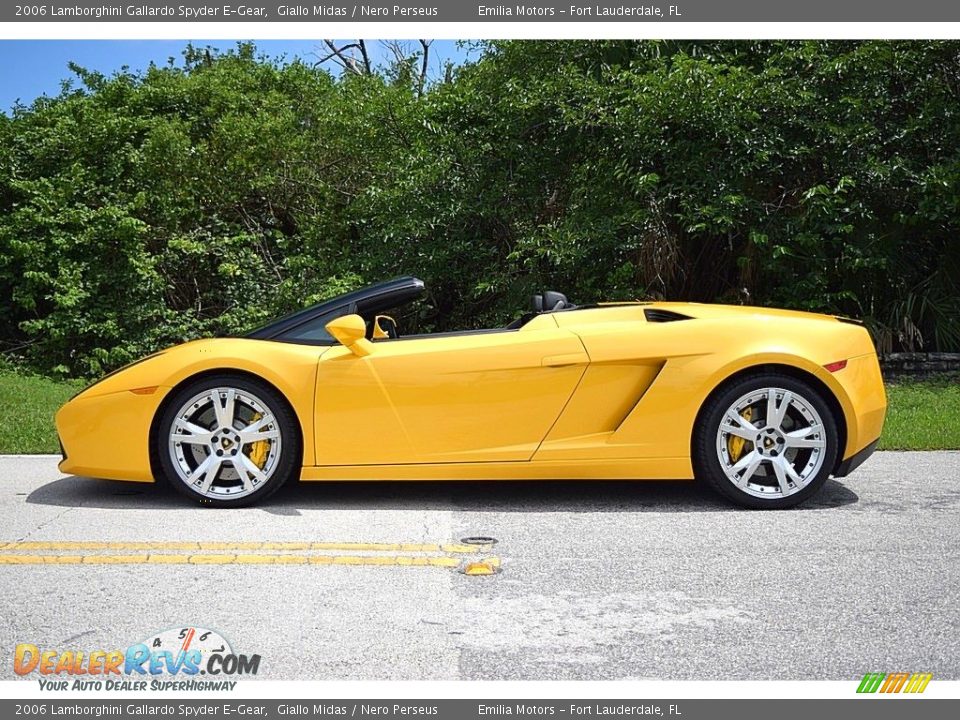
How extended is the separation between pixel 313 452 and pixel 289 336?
67 cm

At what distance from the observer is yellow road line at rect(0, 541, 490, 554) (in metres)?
4.68

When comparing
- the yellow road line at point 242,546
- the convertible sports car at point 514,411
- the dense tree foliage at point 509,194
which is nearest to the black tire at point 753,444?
the convertible sports car at point 514,411

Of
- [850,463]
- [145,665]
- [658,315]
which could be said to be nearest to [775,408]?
[850,463]

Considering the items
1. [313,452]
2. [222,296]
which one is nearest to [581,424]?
[313,452]

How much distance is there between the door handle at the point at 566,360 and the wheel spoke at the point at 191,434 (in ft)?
5.78

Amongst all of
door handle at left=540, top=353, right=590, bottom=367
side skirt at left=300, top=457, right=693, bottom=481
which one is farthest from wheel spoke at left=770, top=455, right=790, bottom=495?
door handle at left=540, top=353, right=590, bottom=367

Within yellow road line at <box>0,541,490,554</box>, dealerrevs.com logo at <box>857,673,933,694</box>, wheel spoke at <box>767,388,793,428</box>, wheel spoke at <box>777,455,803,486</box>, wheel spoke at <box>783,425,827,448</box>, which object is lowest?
yellow road line at <box>0,541,490,554</box>

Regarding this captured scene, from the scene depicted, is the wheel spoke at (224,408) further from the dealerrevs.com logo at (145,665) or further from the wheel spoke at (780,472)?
the wheel spoke at (780,472)

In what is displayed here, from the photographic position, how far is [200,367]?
543cm

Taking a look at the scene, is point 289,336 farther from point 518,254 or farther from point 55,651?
point 518,254

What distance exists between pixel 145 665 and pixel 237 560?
1.16 metres

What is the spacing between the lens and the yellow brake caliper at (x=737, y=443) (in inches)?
214

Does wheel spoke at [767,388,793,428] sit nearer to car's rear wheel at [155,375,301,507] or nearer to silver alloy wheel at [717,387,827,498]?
silver alloy wheel at [717,387,827,498]

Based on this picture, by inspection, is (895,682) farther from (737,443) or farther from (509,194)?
(509,194)
